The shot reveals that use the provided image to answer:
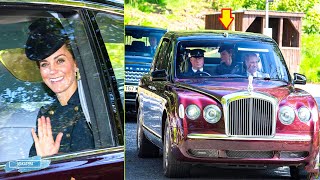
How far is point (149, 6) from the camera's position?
6344 centimetres

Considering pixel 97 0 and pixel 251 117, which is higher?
pixel 97 0

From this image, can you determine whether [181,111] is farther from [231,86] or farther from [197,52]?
[197,52]

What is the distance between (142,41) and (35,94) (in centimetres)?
1902

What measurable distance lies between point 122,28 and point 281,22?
43607 millimetres

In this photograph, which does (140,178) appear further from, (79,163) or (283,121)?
(79,163)

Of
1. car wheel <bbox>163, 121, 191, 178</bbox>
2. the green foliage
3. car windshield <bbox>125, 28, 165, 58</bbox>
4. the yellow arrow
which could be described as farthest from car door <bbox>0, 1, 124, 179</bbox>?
the green foliage

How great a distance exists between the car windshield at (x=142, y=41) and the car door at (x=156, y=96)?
26.1 ft

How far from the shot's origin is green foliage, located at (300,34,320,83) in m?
48.0

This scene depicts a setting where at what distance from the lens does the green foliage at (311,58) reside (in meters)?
48.0

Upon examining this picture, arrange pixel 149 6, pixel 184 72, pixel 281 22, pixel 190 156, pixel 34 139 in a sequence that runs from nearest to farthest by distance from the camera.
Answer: pixel 34 139 → pixel 190 156 → pixel 184 72 → pixel 281 22 → pixel 149 6

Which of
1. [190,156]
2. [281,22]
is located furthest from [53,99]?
[281,22]

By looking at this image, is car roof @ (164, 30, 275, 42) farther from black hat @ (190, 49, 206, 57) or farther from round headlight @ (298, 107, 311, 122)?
round headlight @ (298, 107, 311, 122)

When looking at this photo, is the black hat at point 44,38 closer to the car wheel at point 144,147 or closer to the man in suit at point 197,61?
the man in suit at point 197,61

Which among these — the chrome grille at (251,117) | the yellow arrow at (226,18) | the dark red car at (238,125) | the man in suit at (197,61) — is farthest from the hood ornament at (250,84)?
the yellow arrow at (226,18)
